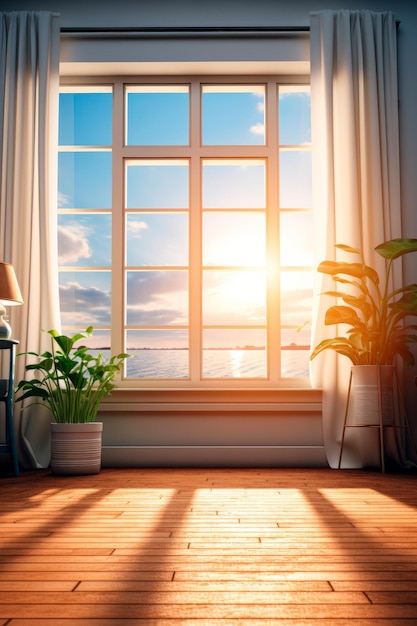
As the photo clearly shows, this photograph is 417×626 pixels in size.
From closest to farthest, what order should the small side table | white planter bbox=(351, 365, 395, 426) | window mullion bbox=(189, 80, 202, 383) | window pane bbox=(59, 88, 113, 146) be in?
the small side table, white planter bbox=(351, 365, 395, 426), window mullion bbox=(189, 80, 202, 383), window pane bbox=(59, 88, 113, 146)

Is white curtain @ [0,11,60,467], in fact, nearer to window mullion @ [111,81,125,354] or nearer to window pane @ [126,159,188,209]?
window mullion @ [111,81,125,354]

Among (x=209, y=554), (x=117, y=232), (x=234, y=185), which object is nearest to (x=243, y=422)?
(x=117, y=232)

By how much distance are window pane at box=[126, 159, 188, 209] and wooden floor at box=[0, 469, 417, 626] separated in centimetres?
187

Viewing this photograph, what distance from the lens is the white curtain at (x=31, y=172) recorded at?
12.7 ft

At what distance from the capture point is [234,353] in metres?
4.14

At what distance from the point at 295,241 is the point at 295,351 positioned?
0.70 m

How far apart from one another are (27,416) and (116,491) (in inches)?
42.2

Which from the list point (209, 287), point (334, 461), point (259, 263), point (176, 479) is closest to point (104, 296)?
point (209, 287)

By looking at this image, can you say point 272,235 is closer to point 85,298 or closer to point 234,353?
point 234,353

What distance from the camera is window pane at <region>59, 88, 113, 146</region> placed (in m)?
4.29

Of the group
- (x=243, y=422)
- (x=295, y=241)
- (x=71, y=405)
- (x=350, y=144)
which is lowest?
(x=243, y=422)

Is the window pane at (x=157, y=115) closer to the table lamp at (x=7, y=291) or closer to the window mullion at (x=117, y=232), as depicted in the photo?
the window mullion at (x=117, y=232)

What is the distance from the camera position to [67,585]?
4.88 ft

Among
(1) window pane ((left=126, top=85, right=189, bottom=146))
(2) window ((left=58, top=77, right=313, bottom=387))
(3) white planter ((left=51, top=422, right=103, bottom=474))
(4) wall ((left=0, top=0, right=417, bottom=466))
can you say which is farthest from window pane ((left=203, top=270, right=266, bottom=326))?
(3) white planter ((left=51, top=422, right=103, bottom=474))
